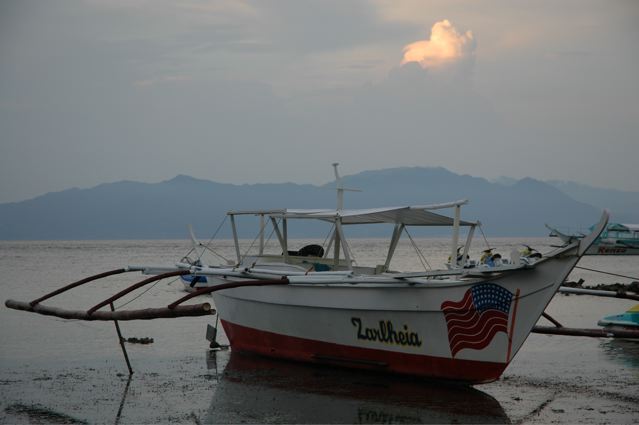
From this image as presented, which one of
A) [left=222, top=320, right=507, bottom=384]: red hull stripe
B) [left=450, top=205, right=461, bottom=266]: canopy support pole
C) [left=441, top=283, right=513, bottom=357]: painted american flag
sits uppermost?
[left=450, top=205, right=461, bottom=266]: canopy support pole

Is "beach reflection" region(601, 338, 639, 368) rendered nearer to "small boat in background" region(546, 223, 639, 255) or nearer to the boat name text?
the boat name text

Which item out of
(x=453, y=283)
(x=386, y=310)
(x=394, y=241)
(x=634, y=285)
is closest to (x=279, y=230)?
(x=394, y=241)

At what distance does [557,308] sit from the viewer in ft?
104

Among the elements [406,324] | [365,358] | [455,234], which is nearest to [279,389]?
[365,358]

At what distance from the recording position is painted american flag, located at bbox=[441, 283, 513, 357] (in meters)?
13.0

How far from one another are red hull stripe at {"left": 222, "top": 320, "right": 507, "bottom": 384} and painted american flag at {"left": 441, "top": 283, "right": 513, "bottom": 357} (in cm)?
45

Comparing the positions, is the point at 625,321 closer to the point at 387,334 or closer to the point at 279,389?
the point at 387,334

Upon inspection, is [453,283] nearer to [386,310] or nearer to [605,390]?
[386,310]

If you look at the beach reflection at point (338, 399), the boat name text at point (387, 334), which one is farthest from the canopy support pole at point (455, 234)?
the beach reflection at point (338, 399)

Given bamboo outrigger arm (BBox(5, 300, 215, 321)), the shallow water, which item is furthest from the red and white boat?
bamboo outrigger arm (BBox(5, 300, 215, 321))

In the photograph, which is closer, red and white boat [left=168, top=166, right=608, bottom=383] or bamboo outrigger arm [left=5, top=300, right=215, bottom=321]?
bamboo outrigger arm [left=5, top=300, right=215, bottom=321]

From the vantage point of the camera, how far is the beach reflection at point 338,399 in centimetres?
1207

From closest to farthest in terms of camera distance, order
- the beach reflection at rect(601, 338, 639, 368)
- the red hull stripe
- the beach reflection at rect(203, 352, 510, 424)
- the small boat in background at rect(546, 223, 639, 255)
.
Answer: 1. the beach reflection at rect(203, 352, 510, 424)
2. the red hull stripe
3. the beach reflection at rect(601, 338, 639, 368)
4. the small boat in background at rect(546, 223, 639, 255)

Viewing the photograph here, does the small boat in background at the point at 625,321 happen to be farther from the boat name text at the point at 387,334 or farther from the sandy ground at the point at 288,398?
the boat name text at the point at 387,334
